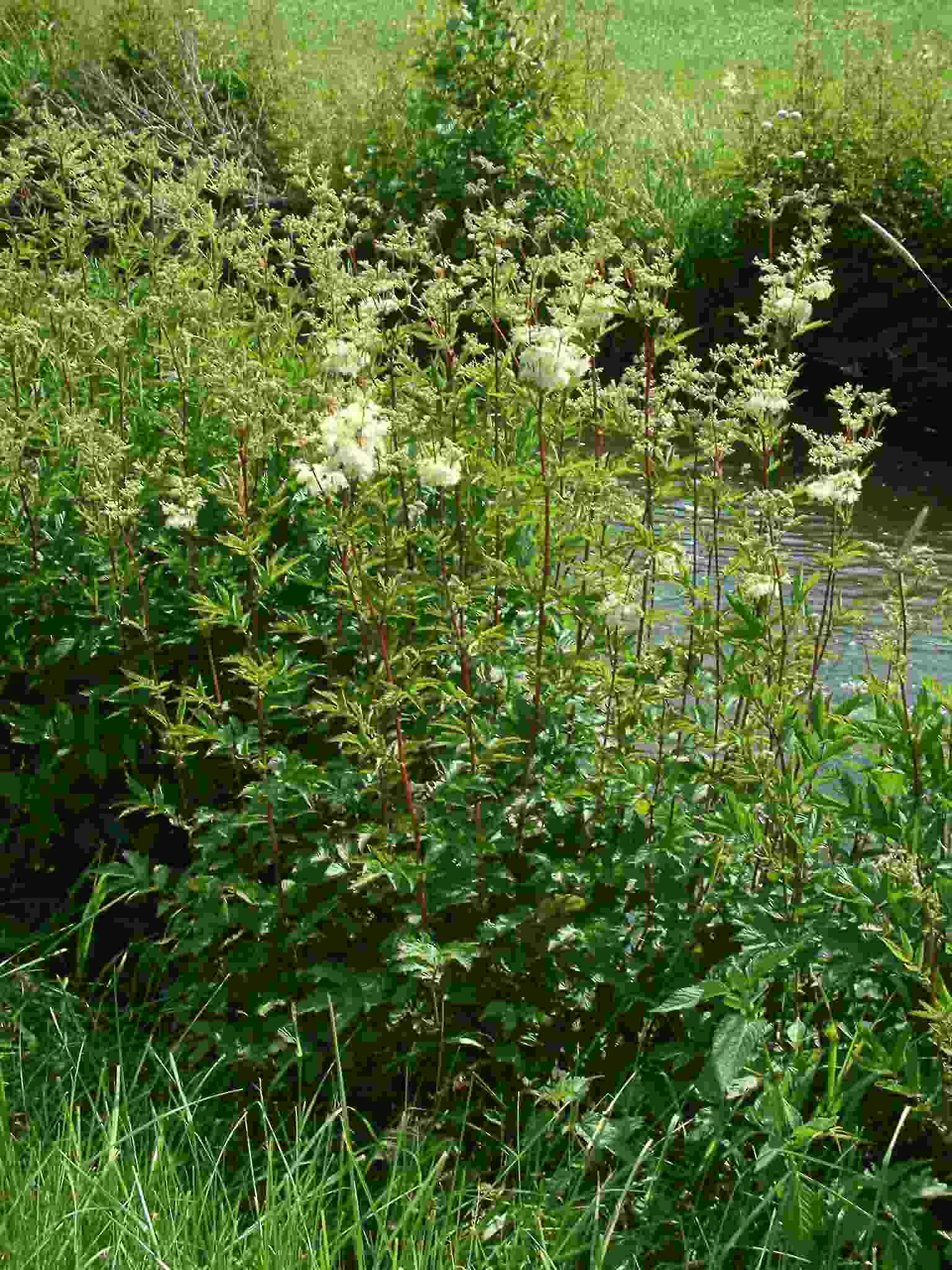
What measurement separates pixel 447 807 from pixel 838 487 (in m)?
1.01

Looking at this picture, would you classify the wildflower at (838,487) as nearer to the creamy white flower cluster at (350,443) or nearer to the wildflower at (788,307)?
the wildflower at (788,307)

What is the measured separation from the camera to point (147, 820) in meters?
3.48

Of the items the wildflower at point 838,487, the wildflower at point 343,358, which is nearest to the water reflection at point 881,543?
the wildflower at point 838,487

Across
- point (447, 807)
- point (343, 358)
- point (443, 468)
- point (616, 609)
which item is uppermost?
point (343, 358)

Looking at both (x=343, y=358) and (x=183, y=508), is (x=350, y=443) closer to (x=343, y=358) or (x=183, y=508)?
(x=343, y=358)

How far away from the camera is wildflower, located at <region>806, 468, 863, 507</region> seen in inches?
98.0

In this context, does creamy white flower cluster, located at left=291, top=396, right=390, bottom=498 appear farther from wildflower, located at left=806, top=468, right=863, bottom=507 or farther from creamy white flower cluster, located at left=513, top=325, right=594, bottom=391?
wildflower, located at left=806, top=468, right=863, bottom=507

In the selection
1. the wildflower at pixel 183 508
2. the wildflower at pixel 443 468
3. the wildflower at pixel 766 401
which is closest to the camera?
the wildflower at pixel 443 468

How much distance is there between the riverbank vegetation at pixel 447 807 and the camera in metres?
2.28

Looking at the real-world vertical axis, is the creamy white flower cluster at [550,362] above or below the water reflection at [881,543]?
above

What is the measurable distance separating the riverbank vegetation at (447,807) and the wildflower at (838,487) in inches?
0.6

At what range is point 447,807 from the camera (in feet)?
9.29

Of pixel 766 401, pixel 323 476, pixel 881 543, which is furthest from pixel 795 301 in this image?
pixel 881 543

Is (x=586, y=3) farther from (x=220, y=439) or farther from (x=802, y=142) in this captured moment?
(x=220, y=439)
